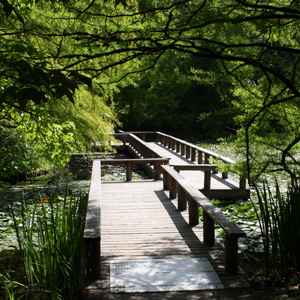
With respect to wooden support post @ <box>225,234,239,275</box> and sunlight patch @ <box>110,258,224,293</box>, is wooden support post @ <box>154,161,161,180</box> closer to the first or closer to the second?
sunlight patch @ <box>110,258,224,293</box>

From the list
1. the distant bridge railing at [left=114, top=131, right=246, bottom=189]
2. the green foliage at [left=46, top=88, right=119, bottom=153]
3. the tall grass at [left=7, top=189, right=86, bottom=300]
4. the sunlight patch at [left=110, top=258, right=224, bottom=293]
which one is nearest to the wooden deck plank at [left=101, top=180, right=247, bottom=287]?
the sunlight patch at [left=110, top=258, right=224, bottom=293]

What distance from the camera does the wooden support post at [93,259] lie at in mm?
3623

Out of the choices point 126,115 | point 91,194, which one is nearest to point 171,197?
point 91,194

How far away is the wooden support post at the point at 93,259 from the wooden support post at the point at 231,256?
1124 mm

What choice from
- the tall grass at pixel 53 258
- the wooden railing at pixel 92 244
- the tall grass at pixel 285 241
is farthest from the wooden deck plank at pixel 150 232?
the tall grass at pixel 53 258

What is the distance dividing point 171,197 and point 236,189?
191cm

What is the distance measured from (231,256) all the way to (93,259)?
121cm

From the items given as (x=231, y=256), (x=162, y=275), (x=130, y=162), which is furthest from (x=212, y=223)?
(x=130, y=162)

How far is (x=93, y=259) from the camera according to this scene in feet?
12.1

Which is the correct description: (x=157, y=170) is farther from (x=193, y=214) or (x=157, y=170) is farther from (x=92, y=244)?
(x=92, y=244)

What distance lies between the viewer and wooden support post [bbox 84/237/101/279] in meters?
3.62

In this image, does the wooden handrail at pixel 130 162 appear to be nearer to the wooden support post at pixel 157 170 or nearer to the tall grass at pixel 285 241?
the wooden support post at pixel 157 170

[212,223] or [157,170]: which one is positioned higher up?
[157,170]

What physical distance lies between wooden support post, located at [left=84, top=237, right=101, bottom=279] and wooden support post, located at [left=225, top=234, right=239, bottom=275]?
112cm
